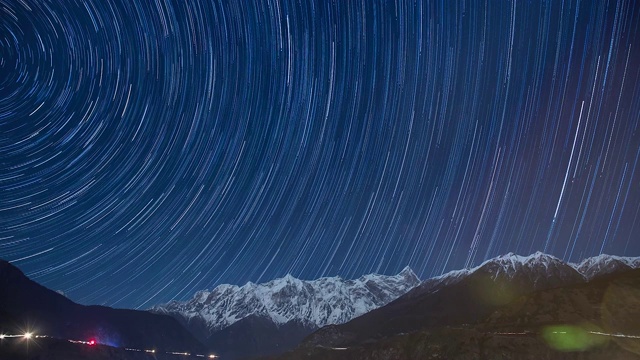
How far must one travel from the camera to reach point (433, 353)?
197 m

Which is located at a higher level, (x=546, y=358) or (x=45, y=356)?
(x=546, y=358)

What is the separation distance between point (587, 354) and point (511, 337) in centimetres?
3461

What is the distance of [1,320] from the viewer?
19550 centimetres

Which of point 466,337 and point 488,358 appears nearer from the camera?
point 488,358

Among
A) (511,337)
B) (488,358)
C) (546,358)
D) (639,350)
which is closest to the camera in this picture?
(639,350)

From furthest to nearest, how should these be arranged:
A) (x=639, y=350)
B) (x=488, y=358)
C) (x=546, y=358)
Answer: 1. (x=488, y=358)
2. (x=546, y=358)
3. (x=639, y=350)

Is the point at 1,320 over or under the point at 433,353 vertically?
under

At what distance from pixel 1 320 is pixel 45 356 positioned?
1060 inches

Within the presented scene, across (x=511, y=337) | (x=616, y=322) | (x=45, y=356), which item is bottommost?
(x=45, y=356)

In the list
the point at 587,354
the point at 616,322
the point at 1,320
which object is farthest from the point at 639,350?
the point at 1,320

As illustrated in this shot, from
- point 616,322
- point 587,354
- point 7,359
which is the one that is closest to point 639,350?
point 587,354

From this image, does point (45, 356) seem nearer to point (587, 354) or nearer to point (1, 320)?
point (1, 320)

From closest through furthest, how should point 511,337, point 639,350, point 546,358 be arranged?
point 639,350 < point 546,358 < point 511,337

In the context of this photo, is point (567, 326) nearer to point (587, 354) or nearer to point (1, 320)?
point (587, 354)
